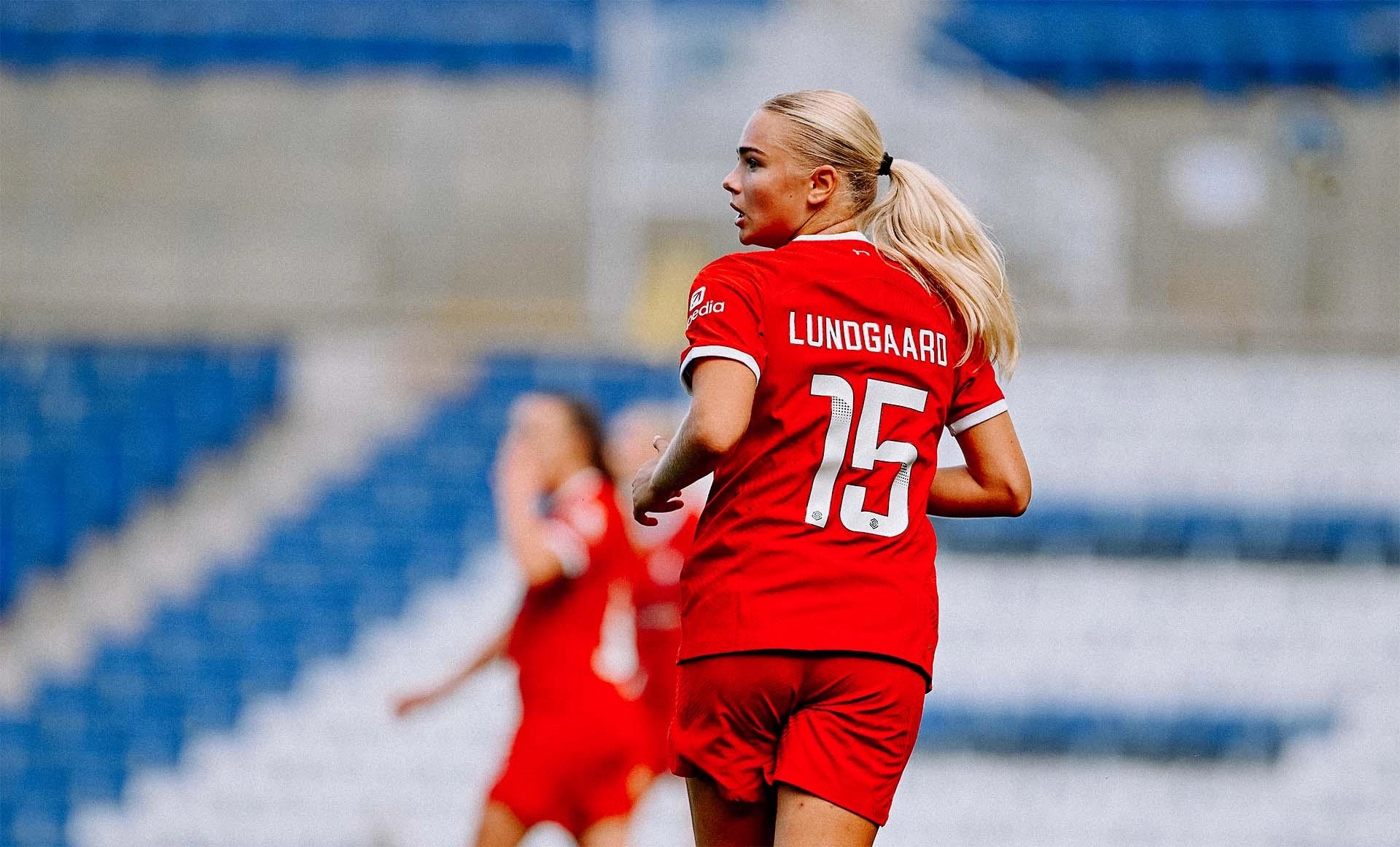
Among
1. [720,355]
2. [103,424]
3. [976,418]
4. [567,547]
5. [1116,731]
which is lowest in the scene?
[1116,731]

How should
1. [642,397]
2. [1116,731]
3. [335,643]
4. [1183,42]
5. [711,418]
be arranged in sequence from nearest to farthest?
[711,418] → [1116,731] → [335,643] → [642,397] → [1183,42]

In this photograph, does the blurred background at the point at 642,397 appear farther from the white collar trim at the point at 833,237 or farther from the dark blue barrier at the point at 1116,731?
the white collar trim at the point at 833,237

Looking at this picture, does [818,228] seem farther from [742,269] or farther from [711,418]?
[711,418]

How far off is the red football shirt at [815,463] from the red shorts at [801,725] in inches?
1.1

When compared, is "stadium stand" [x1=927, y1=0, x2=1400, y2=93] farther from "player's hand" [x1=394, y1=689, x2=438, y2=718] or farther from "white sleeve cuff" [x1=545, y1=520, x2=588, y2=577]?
"player's hand" [x1=394, y1=689, x2=438, y2=718]

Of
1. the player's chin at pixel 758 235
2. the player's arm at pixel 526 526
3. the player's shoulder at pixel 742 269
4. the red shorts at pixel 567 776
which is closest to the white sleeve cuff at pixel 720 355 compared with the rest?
the player's shoulder at pixel 742 269

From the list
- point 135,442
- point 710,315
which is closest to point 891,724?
point 710,315

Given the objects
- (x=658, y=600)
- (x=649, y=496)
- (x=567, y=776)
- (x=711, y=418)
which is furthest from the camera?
(x=658, y=600)

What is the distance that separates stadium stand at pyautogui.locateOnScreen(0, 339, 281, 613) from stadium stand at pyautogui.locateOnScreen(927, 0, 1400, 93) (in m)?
4.98

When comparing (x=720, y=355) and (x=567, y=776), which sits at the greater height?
(x=720, y=355)

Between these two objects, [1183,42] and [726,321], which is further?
[1183,42]

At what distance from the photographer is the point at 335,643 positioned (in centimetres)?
814

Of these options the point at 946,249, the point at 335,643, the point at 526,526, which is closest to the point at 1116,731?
the point at 335,643

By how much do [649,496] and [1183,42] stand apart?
10.1 metres
